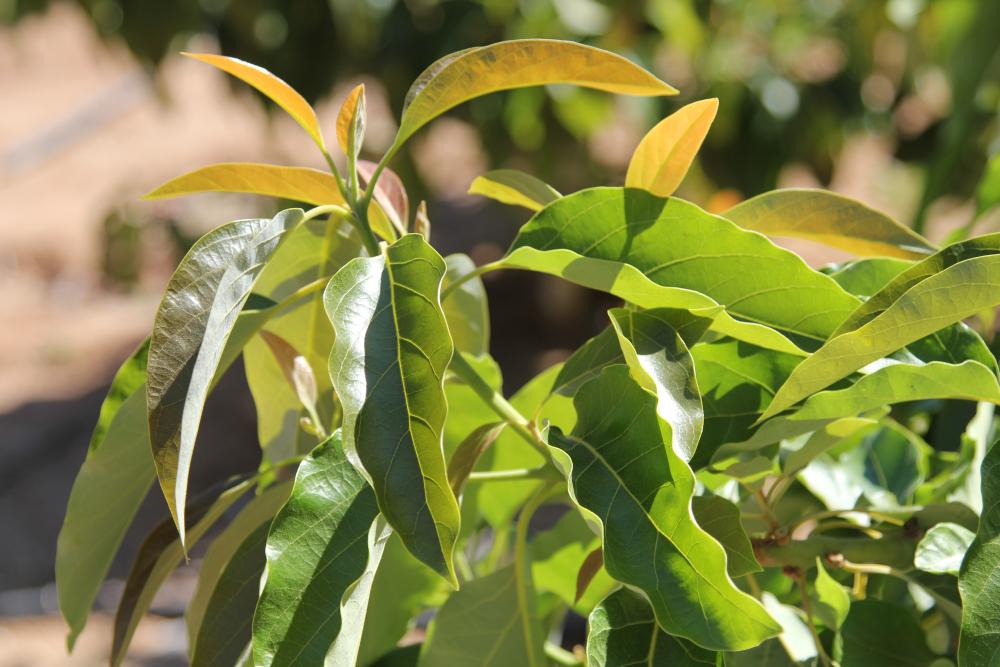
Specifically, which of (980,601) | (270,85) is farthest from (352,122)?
(980,601)

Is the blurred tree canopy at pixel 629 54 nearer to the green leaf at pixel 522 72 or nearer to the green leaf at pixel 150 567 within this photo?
the green leaf at pixel 522 72

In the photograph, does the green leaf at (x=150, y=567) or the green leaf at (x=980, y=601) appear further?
the green leaf at (x=150, y=567)

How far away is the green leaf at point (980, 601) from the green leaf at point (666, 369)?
120 millimetres

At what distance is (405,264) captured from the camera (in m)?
0.51

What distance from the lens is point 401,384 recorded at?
1.54ft

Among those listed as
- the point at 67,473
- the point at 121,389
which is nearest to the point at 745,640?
the point at 121,389

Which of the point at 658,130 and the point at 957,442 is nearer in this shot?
the point at 658,130

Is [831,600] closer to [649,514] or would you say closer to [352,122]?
[649,514]

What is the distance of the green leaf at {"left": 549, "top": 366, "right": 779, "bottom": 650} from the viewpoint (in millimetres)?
430

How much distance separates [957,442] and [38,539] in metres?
3.80

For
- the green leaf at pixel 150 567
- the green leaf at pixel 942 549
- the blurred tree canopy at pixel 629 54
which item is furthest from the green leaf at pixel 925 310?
the blurred tree canopy at pixel 629 54

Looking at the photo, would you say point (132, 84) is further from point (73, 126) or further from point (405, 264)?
point (405, 264)

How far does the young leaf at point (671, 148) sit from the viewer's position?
56cm

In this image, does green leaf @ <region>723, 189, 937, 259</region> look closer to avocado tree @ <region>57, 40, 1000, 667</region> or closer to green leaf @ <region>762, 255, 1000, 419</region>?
avocado tree @ <region>57, 40, 1000, 667</region>
